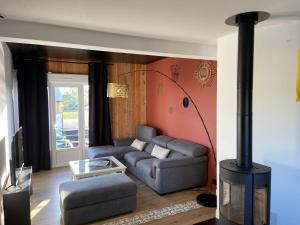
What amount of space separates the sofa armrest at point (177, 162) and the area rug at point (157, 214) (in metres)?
0.63

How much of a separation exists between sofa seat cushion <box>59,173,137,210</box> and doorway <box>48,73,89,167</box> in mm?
2673

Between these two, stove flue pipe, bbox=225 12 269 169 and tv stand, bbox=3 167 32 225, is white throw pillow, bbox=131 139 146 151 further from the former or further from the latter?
stove flue pipe, bbox=225 12 269 169

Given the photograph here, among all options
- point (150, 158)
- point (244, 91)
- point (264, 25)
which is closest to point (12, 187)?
point (150, 158)

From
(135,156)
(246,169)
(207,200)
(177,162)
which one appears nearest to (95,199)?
(177,162)

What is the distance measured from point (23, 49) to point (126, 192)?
10.7 feet

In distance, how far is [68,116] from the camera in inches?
227

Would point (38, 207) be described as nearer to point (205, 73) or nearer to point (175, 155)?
point (175, 155)

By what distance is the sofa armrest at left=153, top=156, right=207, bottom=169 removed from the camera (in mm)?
3849

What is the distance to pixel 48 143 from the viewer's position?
540cm

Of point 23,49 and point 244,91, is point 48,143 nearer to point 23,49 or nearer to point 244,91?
point 23,49

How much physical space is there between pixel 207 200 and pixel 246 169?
6.07 ft

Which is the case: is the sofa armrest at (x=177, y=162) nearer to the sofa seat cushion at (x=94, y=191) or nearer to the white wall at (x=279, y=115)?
the sofa seat cushion at (x=94, y=191)

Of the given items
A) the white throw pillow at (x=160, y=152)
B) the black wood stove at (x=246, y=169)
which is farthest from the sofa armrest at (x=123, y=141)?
the black wood stove at (x=246, y=169)

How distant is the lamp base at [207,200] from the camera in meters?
3.50
